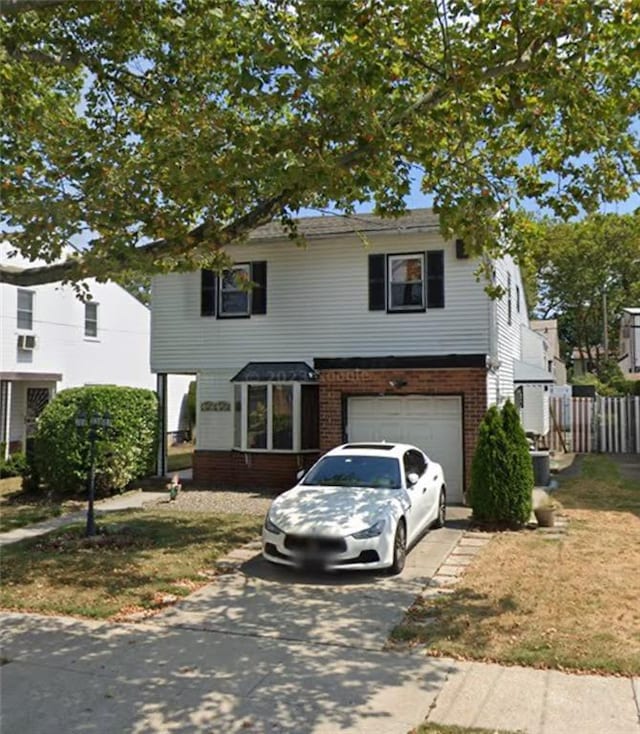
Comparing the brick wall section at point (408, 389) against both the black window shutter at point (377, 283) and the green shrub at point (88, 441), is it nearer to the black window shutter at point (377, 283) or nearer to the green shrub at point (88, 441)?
the black window shutter at point (377, 283)

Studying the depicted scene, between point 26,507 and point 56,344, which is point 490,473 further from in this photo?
point 56,344

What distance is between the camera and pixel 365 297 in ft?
48.7

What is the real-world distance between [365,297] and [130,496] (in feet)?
22.5

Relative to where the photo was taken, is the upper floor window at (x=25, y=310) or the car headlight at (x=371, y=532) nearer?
the car headlight at (x=371, y=532)

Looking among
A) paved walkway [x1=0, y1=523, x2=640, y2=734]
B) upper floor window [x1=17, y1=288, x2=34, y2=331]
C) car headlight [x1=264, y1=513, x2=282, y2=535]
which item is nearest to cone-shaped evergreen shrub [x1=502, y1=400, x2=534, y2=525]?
car headlight [x1=264, y1=513, x2=282, y2=535]

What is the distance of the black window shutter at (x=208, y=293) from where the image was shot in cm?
1602

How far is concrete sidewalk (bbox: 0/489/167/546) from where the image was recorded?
34.8 ft

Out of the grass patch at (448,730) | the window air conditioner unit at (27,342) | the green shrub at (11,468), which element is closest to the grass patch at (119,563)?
the grass patch at (448,730)

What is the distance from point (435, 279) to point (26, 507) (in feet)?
31.6

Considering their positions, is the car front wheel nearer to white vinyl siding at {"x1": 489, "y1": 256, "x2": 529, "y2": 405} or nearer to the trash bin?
white vinyl siding at {"x1": 489, "y1": 256, "x2": 529, "y2": 405}

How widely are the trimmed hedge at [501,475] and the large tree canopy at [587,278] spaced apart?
25998 millimetres

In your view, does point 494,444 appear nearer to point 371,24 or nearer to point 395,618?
point 395,618

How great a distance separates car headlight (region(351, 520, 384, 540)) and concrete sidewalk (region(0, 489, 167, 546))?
5656mm

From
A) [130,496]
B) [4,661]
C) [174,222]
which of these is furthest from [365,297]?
[4,661]
